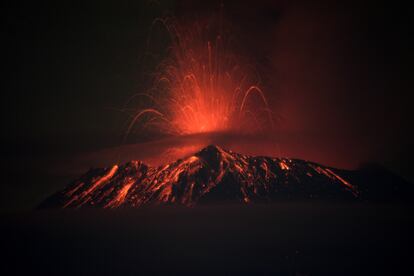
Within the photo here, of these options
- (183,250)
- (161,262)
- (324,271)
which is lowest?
(183,250)

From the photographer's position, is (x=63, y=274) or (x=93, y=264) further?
(x=93, y=264)

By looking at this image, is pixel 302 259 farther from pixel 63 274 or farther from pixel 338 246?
pixel 63 274

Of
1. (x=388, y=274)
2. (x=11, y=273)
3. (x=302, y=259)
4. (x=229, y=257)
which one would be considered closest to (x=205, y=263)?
(x=229, y=257)

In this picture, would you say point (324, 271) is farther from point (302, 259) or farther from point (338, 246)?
point (338, 246)

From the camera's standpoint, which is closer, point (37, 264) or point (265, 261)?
point (265, 261)

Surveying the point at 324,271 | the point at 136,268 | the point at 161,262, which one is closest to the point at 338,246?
the point at 324,271

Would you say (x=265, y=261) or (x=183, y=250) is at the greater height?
(x=265, y=261)

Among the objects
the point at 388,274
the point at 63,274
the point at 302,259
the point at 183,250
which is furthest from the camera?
the point at 183,250

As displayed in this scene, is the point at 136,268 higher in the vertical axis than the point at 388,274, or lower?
lower

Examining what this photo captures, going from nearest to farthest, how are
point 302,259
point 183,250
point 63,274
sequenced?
1. point 63,274
2. point 302,259
3. point 183,250
